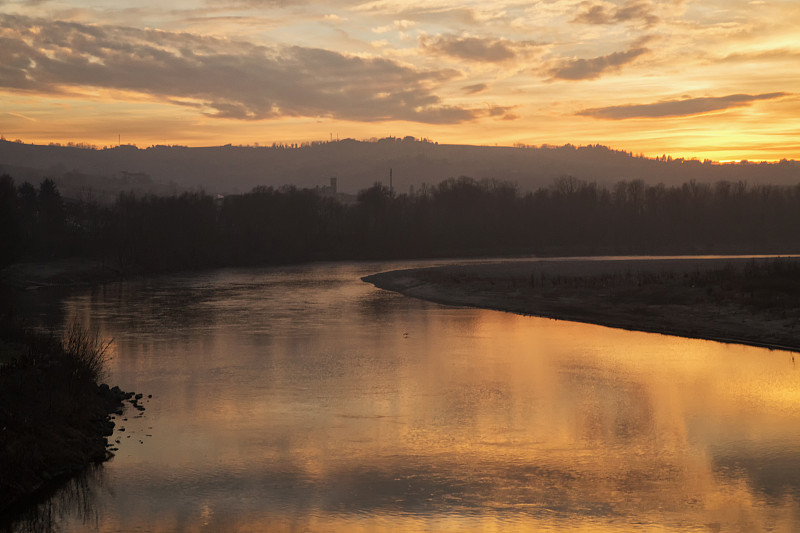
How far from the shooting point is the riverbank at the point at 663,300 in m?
42.2

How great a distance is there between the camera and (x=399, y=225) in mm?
147875

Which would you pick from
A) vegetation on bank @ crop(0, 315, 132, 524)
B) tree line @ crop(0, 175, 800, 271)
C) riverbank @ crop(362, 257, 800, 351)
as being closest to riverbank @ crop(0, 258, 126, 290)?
tree line @ crop(0, 175, 800, 271)

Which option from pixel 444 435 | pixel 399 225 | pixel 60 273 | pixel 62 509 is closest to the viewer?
pixel 62 509

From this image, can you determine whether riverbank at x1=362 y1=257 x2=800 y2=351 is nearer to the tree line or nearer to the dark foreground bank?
the dark foreground bank

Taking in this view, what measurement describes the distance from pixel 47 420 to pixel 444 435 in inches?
425

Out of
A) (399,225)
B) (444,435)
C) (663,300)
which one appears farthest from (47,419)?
(399,225)

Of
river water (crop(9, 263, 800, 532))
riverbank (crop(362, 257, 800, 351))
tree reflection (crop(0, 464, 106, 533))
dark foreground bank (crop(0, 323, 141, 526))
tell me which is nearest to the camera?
tree reflection (crop(0, 464, 106, 533))

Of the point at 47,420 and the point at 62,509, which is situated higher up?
the point at 47,420

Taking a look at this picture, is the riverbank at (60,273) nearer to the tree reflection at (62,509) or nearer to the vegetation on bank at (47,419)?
the vegetation on bank at (47,419)

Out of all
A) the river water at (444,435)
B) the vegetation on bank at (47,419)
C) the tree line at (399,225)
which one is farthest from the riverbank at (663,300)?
the tree line at (399,225)

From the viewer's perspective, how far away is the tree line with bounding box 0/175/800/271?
4213 inches

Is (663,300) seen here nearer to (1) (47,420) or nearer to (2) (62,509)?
(1) (47,420)

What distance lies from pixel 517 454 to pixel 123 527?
388 inches

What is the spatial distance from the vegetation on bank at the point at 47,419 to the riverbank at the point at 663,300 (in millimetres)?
30924
